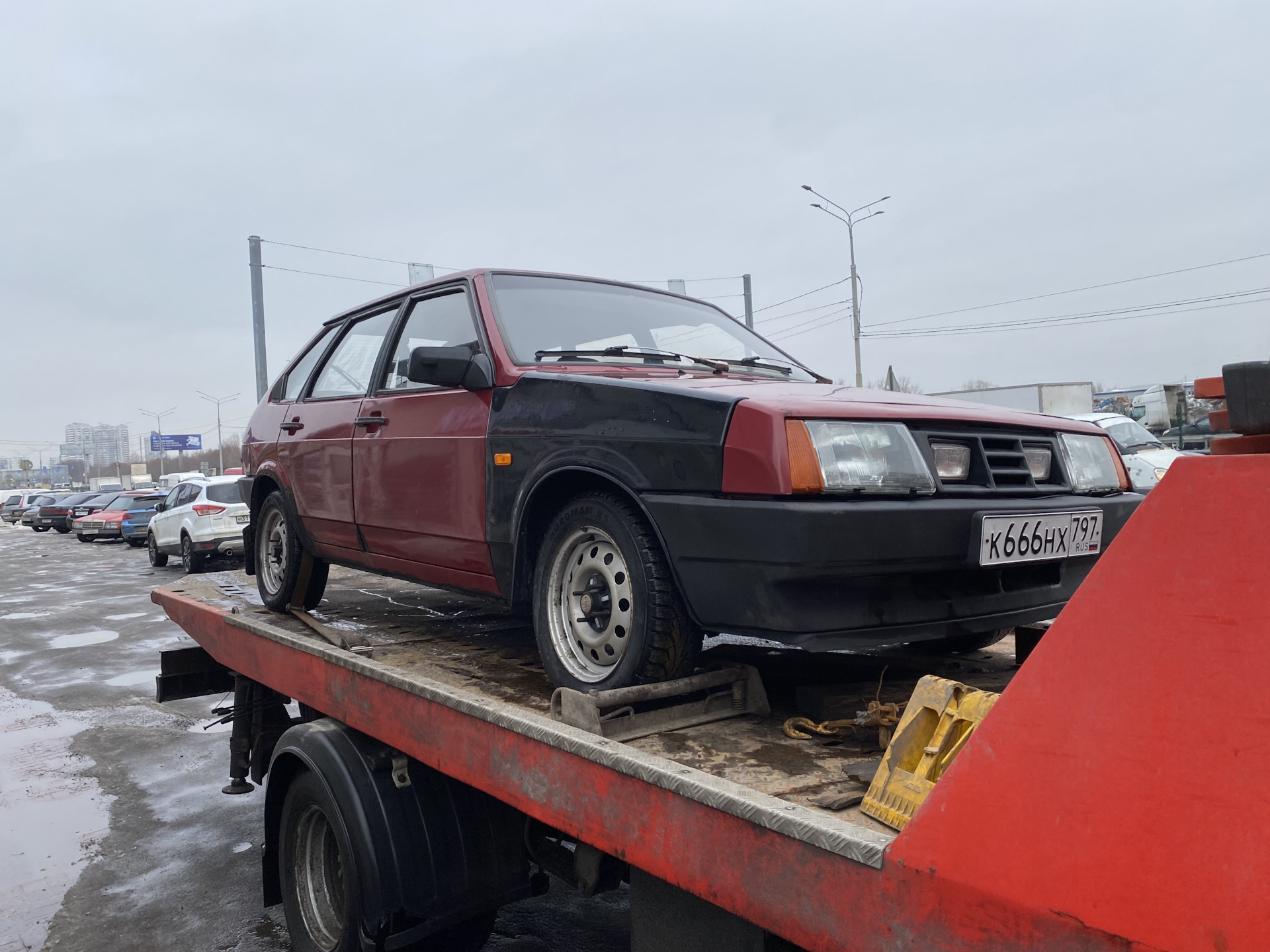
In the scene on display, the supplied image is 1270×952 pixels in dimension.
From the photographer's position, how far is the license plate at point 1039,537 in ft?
6.94

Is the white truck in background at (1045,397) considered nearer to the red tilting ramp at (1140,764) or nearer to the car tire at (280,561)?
the car tire at (280,561)

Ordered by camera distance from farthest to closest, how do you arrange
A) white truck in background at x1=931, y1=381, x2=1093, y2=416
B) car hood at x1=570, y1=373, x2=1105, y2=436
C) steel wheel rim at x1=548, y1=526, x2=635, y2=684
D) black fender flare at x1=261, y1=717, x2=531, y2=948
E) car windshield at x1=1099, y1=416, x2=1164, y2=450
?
white truck in background at x1=931, y1=381, x2=1093, y2=416
car windshield at x1=1099, y1=416, x2=1164, y2=450
black fender flare at x1=261, y1=717, x2=531, y2=948
steel wheel rim at x1=548, y1=526, x2=635, y2=684
car hood at x1=570, y1=373, x2=1105, y2=436

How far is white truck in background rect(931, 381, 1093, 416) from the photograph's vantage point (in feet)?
57.7

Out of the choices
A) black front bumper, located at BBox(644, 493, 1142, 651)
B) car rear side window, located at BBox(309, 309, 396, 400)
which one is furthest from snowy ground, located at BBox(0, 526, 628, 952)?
car rear side window, located at BBox(309, 309, 396, 400)

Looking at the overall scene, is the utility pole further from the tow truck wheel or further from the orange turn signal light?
the orange turn signal light

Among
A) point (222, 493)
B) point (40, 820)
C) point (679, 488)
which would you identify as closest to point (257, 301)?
point (222, 493)

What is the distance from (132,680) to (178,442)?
277ft

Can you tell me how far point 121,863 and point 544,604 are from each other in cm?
288

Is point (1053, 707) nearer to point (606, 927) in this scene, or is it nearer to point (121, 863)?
point (606, 927)

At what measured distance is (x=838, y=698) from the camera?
7.57 ft

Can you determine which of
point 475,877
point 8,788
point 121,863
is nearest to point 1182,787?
point 475,877

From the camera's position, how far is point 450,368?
9.43 ft

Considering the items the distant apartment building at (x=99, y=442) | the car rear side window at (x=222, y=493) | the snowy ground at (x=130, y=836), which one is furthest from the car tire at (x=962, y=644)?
the distant apartment building at (x=99, y=442)

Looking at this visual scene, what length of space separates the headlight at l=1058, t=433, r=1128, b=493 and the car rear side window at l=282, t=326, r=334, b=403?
3148 mm
